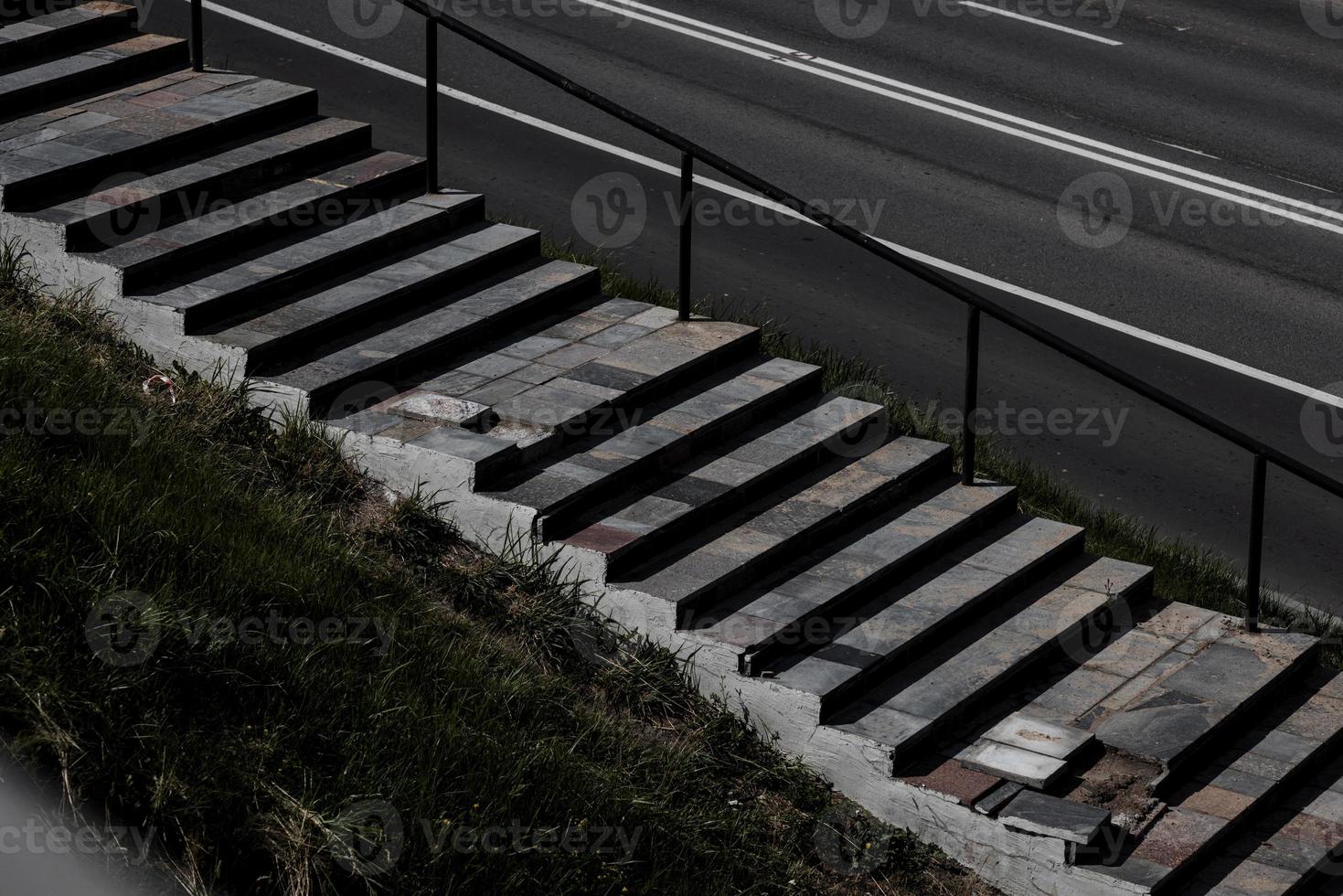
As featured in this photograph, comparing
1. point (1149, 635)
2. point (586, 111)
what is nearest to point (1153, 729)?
point (1149, 635)

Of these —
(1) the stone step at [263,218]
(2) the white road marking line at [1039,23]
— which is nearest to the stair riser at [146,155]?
(1) the stone step at [263,218]

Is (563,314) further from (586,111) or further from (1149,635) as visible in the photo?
(586,111)

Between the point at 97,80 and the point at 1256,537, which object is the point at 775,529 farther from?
the point at 97,80

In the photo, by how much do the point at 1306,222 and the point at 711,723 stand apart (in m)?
8.88

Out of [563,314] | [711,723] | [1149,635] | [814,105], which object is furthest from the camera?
[814,105]

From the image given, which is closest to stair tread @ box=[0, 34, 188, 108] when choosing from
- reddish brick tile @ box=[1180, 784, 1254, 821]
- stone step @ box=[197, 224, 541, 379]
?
stone step @ box=[197, 224, 541, 379]

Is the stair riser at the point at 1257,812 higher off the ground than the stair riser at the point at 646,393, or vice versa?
the stair riser at the point at 646,393

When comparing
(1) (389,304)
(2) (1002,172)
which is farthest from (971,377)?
(2) (1002,172)

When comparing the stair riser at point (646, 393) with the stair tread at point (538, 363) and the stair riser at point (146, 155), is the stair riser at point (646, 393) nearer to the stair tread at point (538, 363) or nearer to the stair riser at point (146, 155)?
the stair tread at point (538, 363)

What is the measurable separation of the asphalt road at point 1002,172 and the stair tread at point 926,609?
64.2 inches

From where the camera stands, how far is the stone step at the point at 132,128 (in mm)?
9227

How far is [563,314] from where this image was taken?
31.9 feet

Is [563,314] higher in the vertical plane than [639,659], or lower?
higher

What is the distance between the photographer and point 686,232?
9297 millimetres
